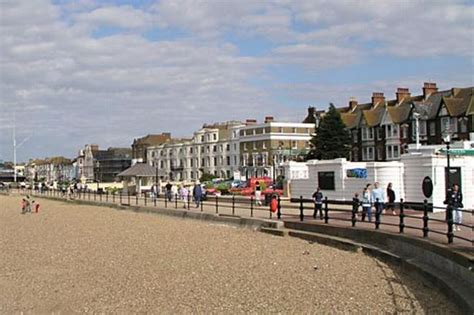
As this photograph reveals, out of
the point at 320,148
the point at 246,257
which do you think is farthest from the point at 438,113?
the point at 246,257

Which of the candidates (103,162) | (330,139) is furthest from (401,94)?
(103,162)

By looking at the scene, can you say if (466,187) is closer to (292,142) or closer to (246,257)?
(246,257)

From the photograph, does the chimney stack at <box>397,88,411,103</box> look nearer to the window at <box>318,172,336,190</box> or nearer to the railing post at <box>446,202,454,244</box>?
the window at <box>318,172,336,190</box>

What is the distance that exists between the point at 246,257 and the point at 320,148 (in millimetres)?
49366

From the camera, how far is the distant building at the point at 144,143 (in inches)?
5808

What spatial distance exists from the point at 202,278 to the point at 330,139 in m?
52.7

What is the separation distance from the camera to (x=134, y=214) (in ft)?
126

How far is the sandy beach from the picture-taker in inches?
470

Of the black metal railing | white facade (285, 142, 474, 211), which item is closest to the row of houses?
white facade (285, 142, 474, 211)

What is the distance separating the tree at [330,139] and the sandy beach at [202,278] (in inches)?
1649

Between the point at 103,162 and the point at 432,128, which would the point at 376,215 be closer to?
the point at 432,128

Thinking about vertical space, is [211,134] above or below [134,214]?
above

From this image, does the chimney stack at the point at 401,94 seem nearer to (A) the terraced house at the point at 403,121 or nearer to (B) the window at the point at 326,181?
(A) the terraced house at the point at 403,121

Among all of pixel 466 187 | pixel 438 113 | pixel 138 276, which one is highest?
pixel 438 113
